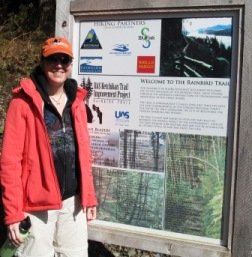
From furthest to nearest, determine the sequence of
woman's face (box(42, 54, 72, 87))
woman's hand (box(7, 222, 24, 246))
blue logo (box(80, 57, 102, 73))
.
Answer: blue logo (box(80, 57, 102, 73)) → woman's face (box(42, 54, 72, 87)) → woman's hand (box(7, 222, 24, 246))

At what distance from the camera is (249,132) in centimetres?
314

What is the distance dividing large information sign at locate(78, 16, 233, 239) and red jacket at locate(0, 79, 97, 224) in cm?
51

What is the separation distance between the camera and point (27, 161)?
3148mm

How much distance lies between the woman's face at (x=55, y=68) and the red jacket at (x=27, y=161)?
4.6 inches

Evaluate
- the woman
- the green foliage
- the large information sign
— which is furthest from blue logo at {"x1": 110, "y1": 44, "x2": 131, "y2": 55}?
the green foliage

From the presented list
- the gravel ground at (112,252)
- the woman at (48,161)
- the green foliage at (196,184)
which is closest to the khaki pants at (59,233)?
the woman at (48,161)

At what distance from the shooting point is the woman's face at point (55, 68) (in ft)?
10.5

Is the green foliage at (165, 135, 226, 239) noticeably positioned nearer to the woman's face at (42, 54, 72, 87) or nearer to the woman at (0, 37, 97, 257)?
the woman at (0, 37, 97, 257)

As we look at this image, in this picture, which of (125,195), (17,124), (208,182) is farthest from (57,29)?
(208,182)

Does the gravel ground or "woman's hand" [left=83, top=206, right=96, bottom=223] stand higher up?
"woman's hand" [left=83, top=206, right=96, bottom=223]

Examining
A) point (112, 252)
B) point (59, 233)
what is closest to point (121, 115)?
point (59, 233)

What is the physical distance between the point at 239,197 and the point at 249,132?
373mm

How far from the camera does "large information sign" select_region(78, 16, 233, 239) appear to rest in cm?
324

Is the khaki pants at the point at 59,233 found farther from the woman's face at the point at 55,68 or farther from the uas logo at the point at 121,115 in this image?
the woman's face at the point at 55,68
